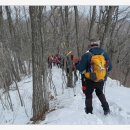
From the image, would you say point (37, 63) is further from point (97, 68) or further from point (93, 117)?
point (93, 117)

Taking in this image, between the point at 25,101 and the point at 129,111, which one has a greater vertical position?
the point at 129,111

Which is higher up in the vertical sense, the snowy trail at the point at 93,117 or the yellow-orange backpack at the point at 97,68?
the yellow-orange backpack at the point at 97,68

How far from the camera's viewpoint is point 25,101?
11.7 meters

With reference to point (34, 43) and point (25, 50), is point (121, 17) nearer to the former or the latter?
point (25, 50)

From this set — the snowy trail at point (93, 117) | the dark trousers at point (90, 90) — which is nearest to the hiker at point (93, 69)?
the dark trousers at point (90, 90)

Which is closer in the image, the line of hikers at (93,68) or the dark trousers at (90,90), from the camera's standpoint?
the line of hikers at (93,68)

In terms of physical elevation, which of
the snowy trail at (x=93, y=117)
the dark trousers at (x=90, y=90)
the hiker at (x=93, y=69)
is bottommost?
the snowy trail at (x=93, y=117)

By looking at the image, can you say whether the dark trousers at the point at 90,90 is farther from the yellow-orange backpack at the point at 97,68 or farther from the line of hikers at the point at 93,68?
the yellow-orange backpack at the point at 97,68

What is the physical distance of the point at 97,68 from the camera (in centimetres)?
640

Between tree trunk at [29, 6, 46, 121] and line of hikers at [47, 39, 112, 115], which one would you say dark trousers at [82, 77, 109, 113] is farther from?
tree trunk at [29, 6, 46, 121]

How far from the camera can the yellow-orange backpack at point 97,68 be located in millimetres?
6348

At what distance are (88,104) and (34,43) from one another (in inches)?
84.7

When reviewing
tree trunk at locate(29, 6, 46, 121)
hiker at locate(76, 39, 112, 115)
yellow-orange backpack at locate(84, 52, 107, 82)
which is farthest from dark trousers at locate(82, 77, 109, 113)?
tree trunk at locate(29, 6, 46, 121)

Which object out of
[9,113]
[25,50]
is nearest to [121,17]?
[25,50]
